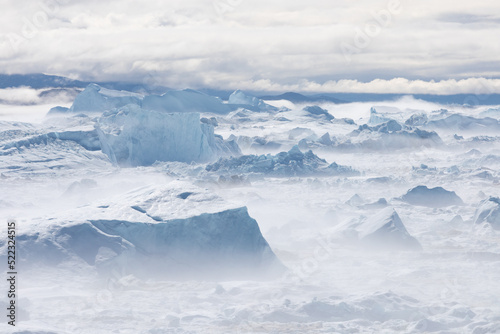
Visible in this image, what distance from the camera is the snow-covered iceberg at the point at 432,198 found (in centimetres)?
2169

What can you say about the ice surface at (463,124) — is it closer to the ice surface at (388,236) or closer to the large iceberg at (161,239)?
the ice surface at (388,236)

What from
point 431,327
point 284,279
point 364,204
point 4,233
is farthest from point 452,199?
point 4,233

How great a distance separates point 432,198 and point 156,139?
644 inches

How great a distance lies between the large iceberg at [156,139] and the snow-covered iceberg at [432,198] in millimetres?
14098

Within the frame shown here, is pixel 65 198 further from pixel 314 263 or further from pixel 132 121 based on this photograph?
pixel 314 263

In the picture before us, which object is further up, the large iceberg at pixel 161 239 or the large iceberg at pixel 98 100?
the large iceberg at pixel 161 239

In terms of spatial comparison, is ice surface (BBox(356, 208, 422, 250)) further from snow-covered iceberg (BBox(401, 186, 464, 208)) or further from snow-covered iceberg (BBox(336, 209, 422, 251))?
snow-covered iceberg (BBox(401, 186, 464, 208))

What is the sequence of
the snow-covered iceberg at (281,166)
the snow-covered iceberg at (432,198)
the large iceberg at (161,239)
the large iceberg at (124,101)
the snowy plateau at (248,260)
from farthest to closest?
the large iceberg at (124,101), the snow-covered iceberg at (281,166), the snow-covered iceberg at (432,198), the large iceberg at (161,239), the snowy plateau at (248,260)

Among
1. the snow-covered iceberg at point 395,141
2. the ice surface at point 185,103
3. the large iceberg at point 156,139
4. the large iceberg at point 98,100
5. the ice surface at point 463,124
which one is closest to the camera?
the large iceberg at point 156,139

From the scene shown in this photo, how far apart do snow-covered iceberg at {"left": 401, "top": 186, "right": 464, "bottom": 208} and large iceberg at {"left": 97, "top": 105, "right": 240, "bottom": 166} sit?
46.3 feet

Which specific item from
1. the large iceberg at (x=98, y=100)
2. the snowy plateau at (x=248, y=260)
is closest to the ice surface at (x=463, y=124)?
the large iceberg at (x=98, y=100)

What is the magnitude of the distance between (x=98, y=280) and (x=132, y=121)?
2303 cm

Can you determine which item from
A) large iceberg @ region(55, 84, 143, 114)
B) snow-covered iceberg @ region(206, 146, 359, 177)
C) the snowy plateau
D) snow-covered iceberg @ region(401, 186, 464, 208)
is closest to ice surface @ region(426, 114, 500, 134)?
large iceberg @ region(55, 84, 143, 114)

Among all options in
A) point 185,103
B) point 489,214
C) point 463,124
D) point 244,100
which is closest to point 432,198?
point 489,214
